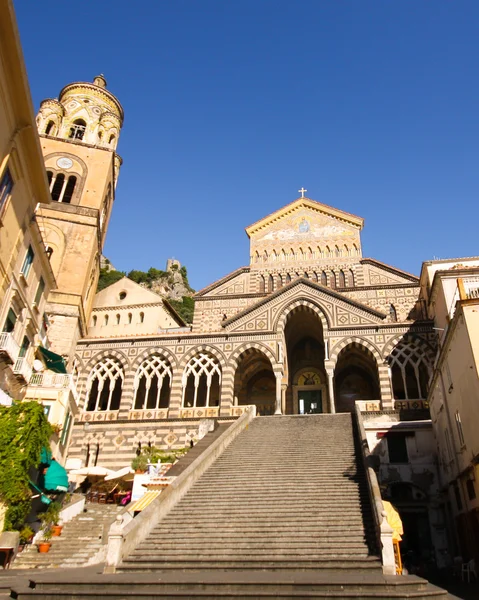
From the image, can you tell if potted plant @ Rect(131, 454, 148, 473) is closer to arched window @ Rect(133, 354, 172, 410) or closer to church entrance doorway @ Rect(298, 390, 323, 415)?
arched window @ Rect(133, 354, 172, 410)

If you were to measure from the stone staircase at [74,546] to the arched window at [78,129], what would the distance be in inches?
1143

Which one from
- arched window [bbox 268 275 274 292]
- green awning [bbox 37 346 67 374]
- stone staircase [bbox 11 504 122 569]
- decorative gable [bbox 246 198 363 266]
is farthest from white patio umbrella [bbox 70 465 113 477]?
decorative gable [bbox 246 198 363 266]

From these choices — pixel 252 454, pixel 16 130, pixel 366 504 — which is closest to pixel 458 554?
pixel 366 504

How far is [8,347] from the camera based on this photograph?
16453 mm

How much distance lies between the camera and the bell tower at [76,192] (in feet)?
92.8

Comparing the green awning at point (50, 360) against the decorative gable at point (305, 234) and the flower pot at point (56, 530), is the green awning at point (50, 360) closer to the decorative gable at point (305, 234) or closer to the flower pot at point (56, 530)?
the flower pot at point (56, 530)

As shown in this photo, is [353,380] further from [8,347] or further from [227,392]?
[8,347]

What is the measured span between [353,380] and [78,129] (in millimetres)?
28547

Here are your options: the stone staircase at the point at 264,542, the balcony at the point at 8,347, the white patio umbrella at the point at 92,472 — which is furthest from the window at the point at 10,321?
the stone staircase at the point at 264,542

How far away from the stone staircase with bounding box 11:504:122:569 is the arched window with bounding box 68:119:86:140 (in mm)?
29031

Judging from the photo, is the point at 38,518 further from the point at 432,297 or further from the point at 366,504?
the point at 432,297

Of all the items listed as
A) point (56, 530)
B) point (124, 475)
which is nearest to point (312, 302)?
point (124, 475)

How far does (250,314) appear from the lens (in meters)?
28.3

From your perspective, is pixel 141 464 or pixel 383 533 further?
pixel 141 464
